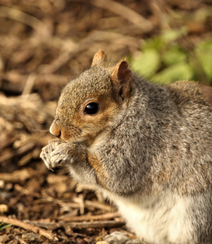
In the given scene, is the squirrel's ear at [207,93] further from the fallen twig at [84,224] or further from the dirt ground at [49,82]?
the fallen twig at [84,224]

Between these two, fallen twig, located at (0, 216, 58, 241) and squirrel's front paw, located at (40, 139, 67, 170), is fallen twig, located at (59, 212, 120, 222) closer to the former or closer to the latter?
fallen twig, located at (0, 216, 58, 241)

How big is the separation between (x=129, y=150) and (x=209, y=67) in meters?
2.51

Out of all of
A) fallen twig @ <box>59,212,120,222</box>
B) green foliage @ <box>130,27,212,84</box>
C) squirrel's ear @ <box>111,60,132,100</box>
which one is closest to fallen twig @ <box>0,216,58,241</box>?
fallen twig @ <box>59,212,120,222</box>

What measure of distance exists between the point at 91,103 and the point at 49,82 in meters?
3.00

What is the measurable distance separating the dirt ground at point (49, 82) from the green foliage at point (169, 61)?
0.40 meters

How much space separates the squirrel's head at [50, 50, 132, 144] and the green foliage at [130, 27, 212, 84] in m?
1.83

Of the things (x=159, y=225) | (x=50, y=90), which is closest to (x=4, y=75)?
(x=50, y=90)

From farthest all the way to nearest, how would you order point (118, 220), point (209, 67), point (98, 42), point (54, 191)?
1. point (98, 42)
2. point (209, 67)
3. point (54, 191)
4. point (118, 220)

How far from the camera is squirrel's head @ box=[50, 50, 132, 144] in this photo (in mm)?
3111

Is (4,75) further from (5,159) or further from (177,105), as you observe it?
(177,105)

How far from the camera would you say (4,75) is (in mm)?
6117

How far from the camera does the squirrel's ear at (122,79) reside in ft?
10.5

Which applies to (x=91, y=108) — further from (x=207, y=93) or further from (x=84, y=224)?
(x=84, y=224)

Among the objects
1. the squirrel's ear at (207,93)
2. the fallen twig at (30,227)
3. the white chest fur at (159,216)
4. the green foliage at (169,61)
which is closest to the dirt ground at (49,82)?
the fallen twig at (30,227)
